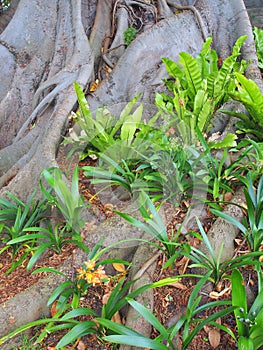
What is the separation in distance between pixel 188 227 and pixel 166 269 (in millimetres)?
381

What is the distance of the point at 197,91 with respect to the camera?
10.8ft

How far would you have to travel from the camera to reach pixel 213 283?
85.1 inches

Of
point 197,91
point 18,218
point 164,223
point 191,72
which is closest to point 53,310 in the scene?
point 18,218

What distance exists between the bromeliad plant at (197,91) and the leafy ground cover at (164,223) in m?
0.01

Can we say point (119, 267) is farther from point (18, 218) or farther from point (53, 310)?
point (18, 218)

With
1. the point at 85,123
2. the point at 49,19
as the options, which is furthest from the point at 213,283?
the point at 49,19

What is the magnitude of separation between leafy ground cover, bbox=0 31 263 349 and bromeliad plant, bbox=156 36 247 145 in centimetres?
1

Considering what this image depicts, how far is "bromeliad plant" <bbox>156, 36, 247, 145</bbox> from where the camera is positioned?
3135mm

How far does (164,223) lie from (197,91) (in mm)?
1421

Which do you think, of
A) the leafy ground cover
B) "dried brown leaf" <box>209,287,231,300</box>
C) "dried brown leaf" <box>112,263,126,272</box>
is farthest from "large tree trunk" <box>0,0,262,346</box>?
"dried brown leaf" <box>209,287,231,300</box>

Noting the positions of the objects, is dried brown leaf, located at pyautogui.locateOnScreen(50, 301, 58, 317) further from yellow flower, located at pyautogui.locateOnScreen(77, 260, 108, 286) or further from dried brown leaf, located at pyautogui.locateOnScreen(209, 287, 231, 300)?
dried brown leaf, located at pyautogui.locateOnScreen(209, 287, 231, 300)

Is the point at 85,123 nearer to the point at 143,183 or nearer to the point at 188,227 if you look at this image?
the point at 143,183

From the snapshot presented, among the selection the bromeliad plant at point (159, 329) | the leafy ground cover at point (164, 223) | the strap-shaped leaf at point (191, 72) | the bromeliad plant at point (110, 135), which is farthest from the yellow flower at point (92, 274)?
the strap-shaped leaf at point (191, 72)

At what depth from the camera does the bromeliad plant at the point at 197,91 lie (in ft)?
10.3
